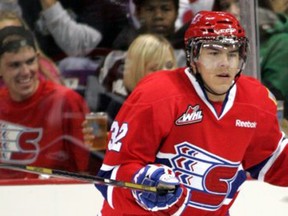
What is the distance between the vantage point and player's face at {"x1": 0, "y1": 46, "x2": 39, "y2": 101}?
298 centimetres

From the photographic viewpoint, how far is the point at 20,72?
118 inches

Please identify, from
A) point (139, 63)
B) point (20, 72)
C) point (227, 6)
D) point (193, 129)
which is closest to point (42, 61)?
point (20, 72)

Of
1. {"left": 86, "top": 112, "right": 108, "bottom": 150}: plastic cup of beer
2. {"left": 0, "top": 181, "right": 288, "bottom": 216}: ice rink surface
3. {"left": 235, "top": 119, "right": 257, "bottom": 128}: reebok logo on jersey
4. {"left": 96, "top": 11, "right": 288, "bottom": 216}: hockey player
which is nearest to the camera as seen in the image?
{"left": 96, "top": 11, "right": 288, "bottom": 216}: hockey player

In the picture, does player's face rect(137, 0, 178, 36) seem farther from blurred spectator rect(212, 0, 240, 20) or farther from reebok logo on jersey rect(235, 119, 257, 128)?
reebok logo on jersey rect(235, 119, 257, 128)

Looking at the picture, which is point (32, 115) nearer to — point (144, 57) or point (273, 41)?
point (144, 57)

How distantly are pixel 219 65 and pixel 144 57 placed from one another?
93 centimetres

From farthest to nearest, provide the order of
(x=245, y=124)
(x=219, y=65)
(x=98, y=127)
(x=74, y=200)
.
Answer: (x=98, y=127) → (x=74, y=200) → (x=245, y=124) → (x=219, y=65)

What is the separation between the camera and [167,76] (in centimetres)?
221

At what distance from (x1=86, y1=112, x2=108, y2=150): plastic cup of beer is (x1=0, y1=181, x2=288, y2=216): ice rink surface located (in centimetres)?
16

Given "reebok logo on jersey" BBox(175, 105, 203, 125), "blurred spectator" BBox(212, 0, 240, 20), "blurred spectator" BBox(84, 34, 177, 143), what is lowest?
"blurred spectator" BBox(84, 34, 177, 143)

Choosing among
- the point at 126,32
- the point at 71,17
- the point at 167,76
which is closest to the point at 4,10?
the point at 71,17

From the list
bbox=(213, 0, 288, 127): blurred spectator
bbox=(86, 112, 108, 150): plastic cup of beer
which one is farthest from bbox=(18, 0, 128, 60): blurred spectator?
bbox=(213, 0, 288, 127): blurred spectator

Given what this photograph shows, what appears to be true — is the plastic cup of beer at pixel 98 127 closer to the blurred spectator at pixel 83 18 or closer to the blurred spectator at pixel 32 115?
the blurred spectator at pixel 32 115

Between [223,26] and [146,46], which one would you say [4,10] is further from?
[223,26]
